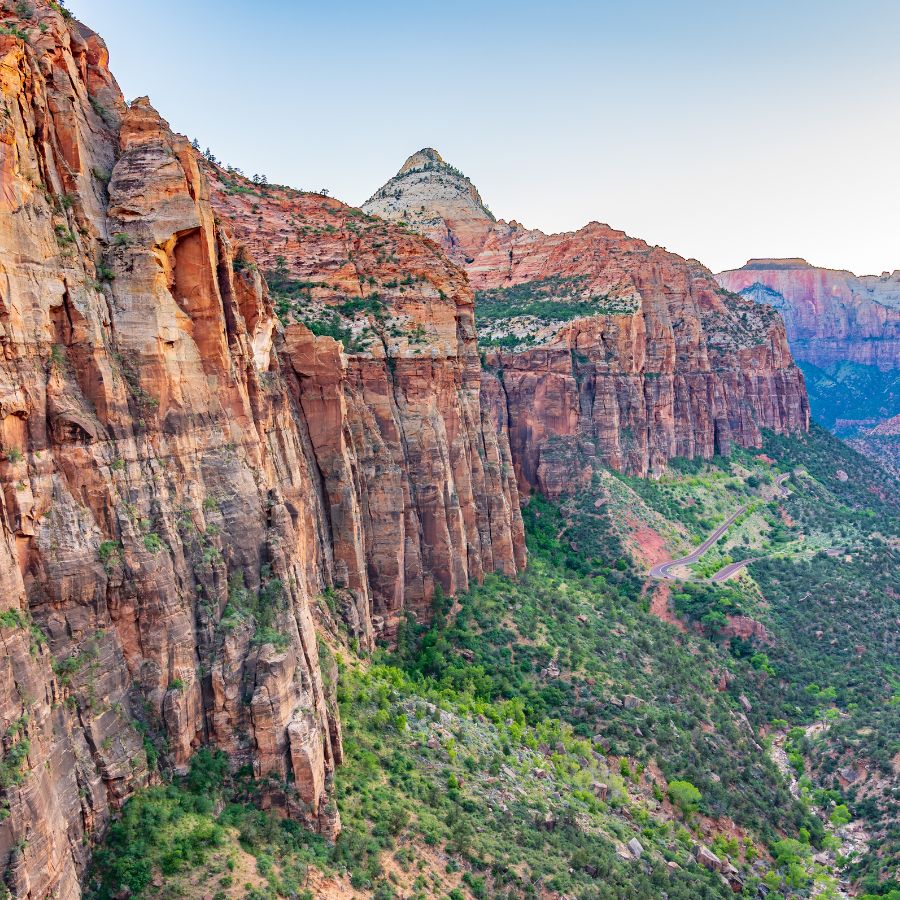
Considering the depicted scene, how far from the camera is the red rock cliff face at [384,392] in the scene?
5484 cm

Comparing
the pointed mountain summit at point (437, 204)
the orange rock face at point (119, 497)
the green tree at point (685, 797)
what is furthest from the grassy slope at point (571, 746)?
the pointed mountain summit at point (437, 204)

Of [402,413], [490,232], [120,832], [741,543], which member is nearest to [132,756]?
[120,832]

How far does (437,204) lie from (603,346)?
56511 mm

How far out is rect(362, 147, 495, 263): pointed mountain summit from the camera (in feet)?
456

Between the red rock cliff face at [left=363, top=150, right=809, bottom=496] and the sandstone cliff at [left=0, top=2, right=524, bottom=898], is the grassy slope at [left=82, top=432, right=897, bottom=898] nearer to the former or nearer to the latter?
the sandstone cliff at [left=0, top=2, right=524, bottom=898]

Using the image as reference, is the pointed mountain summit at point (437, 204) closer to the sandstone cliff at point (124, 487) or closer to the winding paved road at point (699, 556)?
the winding paved road at point (699, 556)

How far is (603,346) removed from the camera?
4190 inches

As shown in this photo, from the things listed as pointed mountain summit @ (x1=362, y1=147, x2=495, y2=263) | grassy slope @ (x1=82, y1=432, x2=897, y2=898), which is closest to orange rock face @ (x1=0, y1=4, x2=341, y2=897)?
grassy slope @ (x1=82, y1=432, x2=897, y2=898)

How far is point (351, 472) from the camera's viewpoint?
56594 millimetres

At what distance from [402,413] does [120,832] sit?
3948 cm

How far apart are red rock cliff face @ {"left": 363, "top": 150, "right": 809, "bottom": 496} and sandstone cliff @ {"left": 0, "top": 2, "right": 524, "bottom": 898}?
5647 cm

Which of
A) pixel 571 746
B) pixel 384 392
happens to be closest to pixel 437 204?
pixel 384 392

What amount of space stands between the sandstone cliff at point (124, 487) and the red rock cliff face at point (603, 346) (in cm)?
5647

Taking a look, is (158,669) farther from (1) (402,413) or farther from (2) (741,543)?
(2) (741,543)
